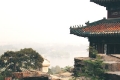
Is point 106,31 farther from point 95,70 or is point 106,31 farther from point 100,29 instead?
point 95,70

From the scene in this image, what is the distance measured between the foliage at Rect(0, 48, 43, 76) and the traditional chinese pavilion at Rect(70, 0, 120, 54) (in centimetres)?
2224

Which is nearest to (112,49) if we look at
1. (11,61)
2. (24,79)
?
(24,79)

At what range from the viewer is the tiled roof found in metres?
14.7

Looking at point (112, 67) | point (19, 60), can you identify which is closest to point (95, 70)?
point (112, 67)

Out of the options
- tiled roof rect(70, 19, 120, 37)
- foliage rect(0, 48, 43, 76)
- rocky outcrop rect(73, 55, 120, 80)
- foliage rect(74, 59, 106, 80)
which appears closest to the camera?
rocky outcrop rect(73, 55, 120, 80)

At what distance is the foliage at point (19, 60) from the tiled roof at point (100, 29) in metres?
22.2

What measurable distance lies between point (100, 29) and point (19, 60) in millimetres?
23218

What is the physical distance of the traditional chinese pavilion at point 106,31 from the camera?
1470 centimetres

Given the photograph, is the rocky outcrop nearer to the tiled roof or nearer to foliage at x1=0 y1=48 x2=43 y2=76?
the tiled roof

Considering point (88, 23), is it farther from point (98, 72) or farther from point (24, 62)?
point (24, 62)

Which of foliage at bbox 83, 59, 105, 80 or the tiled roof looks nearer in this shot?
foliage at bbox 83, 59, 105, 80

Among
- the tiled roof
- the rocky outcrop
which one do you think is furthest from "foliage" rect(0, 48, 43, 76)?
the rocky outcrop

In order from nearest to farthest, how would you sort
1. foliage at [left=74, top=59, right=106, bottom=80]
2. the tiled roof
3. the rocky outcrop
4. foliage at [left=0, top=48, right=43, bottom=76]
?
1. the rocky outcrop
2. foliage at [left=74, top=59, right=106, bottom=80]
3. the tiled roof
4. foliage at [left=0, top=48, right=43, bottom=76]

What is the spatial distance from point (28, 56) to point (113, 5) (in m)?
23.5
